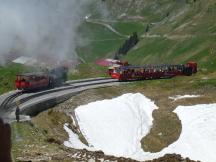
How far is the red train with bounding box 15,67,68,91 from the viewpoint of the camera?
2778 inches

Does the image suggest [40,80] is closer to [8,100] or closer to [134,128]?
[8,100]

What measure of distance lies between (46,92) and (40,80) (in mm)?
2622

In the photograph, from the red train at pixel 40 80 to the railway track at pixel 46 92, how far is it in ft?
4.29

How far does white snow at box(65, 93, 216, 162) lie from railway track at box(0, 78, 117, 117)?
7.41 m

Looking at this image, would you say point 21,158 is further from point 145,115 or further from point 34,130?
point 145,115

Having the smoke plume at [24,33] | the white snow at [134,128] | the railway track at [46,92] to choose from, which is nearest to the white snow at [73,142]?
the white snow at [134,128]

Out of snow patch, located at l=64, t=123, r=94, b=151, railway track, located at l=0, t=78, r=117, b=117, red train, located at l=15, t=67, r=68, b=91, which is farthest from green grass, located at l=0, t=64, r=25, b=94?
snow patch, located at l=64, t=123, r=94, b=151

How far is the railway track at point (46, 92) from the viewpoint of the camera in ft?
202

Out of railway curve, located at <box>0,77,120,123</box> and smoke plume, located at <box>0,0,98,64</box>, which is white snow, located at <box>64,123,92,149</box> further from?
smoke plume, located at <box>0,0,98,64</box>

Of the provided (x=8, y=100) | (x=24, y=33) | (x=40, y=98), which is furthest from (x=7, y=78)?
(x=24, y=33)

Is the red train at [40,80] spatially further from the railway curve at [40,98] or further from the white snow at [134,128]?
the white snow at [134,128]

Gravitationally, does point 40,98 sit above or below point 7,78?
below

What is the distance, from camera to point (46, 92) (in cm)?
7194

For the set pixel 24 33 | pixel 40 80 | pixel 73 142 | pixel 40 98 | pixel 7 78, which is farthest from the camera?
pixel 24 33
